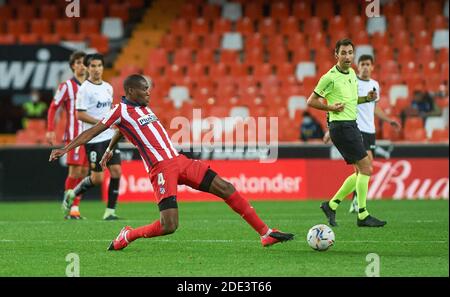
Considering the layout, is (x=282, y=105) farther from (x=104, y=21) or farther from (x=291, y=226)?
(x=291, y=226)

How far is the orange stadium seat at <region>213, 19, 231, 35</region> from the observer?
23328 millimetres

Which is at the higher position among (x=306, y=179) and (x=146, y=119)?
(x=146, y=119)

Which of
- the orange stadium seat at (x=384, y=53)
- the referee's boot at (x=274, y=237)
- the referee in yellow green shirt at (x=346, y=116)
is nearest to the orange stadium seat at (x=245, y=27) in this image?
the orange stadium seat at (x=384, y=53)

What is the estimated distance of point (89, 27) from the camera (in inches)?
927

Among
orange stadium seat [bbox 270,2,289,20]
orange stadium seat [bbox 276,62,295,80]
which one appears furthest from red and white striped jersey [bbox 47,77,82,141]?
orange stadium seat [bbox 270,2,289,20]

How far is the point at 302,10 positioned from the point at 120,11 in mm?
4454

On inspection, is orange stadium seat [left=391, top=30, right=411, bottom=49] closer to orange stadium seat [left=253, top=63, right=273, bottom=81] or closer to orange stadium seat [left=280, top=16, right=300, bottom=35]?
orange stadium seat [left=280, top=16, right=300, bottom=35]

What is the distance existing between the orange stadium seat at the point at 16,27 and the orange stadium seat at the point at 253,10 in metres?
5.32

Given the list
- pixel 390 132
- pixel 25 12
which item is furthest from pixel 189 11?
pixel 390 132

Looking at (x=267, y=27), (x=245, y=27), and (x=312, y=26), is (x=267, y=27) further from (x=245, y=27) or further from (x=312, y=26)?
(x=312, y=26)

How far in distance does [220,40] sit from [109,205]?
11.1 m

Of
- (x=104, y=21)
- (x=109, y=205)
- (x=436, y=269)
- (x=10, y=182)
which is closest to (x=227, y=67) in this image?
(x=104, y=21)

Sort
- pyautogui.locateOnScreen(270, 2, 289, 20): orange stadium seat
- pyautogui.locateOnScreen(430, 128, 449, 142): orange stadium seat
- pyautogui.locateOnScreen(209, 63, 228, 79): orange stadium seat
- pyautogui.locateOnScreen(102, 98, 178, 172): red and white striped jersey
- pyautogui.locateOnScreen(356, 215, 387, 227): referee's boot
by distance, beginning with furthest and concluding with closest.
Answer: pyautogui.locateOnScreen(270, 2, 289, 20): orange stadium seat → pyautogui.locateOnScreen(209, 63, 228, 79): orange stadium seat → pyautogui.locateOnScreen(430, 128, 449, 142): orange stadium seat → pyautogui.locateOnScreen(356, 215, 387, 227): referee's boot → pyautogui.locateOnScreen(102, 98, 178, 172): red and white striped jersey

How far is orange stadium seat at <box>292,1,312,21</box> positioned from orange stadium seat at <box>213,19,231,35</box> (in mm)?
1648
